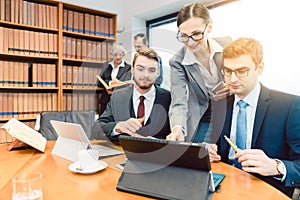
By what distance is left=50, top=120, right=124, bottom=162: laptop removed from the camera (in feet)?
3.58

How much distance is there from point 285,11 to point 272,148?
52.0 inches

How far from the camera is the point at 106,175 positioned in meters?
0.92

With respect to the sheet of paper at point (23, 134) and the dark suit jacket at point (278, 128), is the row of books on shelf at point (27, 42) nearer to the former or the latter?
the sheet of paper at point (23, 134)

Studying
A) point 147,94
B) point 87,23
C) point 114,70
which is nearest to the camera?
point 147,94

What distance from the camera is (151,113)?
1100 mm

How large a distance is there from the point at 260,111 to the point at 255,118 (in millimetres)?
39

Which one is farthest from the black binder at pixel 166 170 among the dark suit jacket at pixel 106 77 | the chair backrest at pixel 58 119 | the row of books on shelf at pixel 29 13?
the row of books on shelf at pixel 29 13

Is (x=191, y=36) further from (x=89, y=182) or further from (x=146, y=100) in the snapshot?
(x=89, y=182)

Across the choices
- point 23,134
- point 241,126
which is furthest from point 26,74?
point 241,126

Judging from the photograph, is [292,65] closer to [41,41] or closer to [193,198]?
[193,198]

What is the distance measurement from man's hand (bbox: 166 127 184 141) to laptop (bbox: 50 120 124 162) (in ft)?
0.99

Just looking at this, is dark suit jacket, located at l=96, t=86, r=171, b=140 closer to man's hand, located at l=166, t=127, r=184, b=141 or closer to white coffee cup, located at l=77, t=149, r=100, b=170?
man's hand, located at l=166, t=127, r=184, b=141

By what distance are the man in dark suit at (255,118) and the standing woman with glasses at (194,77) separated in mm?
59

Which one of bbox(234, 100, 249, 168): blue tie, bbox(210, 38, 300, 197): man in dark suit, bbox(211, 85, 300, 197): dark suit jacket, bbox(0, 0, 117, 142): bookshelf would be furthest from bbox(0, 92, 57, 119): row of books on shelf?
bbox(211, 85, 300, 197): dark suit jacket
